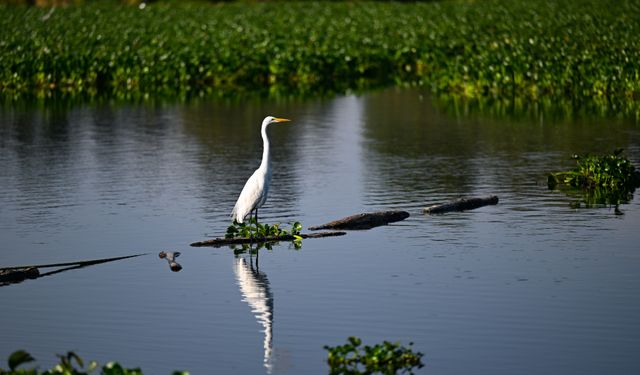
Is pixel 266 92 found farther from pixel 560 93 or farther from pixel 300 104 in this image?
pixel 560 93

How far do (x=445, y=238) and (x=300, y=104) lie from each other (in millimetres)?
19554

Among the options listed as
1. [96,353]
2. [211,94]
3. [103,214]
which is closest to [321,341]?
[96,353]

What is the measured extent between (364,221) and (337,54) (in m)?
27.2

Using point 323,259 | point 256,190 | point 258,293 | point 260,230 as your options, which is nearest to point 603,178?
point 260,230

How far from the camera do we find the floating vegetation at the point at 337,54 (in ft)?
116

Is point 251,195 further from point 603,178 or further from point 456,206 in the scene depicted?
point 603,178

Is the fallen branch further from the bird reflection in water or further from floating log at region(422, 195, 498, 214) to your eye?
floating log at region(422, 195, 498, 214)

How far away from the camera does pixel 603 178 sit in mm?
20422

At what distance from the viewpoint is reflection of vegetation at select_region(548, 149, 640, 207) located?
20.2 m

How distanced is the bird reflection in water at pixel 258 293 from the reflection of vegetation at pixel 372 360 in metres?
0.59

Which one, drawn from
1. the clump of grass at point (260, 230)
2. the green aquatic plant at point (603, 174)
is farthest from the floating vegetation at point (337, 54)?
the clump of grass at point (260, 230)

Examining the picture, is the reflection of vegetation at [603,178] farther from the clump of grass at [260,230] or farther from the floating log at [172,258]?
the floating log at [172,258]

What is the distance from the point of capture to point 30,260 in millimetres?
16062

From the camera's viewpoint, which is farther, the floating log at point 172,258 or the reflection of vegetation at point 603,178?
the reflection of vegetation at point 603,178
